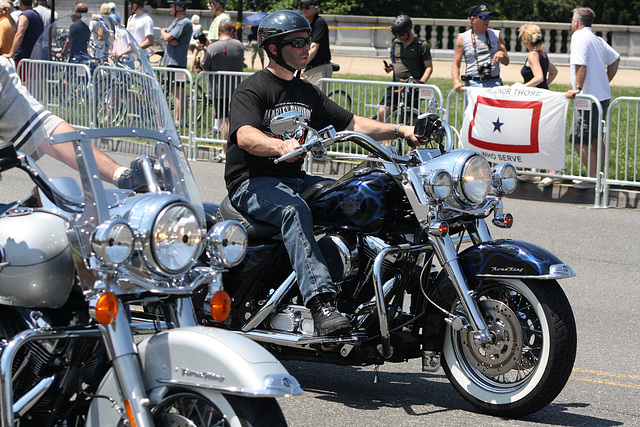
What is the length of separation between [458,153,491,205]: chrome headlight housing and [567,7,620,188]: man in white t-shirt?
262 inches

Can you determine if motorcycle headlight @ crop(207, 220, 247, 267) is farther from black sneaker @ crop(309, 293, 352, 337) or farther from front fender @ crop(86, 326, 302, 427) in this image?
black sneaker @ crop(309, 293, 352, 337)

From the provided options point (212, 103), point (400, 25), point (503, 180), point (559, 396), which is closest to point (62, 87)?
point (503, 180)

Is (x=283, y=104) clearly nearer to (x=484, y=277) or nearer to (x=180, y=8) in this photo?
(x=484, y=277)

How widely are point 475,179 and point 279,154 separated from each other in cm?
91

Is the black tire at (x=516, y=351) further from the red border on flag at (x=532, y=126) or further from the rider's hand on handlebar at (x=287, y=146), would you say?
the red border on flag at (x=532, y=126)

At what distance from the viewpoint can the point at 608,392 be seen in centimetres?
523

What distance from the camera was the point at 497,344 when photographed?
4.67 metres

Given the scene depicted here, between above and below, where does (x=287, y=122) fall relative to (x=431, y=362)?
above

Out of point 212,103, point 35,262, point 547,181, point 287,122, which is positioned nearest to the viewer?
point 35,262

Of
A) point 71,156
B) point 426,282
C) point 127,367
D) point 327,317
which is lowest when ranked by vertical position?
point 327,317

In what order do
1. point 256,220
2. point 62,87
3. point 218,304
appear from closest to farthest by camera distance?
point 218,304 → point 62,87 → point 256,220

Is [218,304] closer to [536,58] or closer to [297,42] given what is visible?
[297,42]

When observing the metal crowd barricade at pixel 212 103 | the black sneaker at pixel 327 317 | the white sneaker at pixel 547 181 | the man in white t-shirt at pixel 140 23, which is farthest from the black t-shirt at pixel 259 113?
the man in white t-shirt at pixel 140 23

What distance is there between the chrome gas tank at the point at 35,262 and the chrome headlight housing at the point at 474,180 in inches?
81.2
